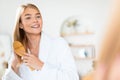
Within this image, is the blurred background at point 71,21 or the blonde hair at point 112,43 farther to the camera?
the blurred background at point 71,21

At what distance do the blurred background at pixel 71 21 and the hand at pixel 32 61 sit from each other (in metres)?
0.11

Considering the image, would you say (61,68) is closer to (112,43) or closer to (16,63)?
(16,63)

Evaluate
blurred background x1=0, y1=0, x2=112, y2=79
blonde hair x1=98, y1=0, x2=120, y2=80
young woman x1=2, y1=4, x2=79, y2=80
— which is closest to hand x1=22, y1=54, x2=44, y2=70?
young woman x1=2, y1=4, x2=79, y2=80

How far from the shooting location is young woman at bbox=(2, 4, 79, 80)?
107 cm

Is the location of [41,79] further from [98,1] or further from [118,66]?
[118,66]

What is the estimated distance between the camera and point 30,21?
108cm

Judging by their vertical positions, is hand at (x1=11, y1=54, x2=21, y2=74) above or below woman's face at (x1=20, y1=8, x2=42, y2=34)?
below

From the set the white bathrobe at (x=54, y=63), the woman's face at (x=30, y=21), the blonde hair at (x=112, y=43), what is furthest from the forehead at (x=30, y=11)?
the blonde hair at (x=112, y=43)

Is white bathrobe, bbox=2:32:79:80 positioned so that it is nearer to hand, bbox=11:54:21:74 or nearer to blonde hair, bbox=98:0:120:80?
hand, bbox=11:54:21:74

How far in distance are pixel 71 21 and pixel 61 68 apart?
1.07ft

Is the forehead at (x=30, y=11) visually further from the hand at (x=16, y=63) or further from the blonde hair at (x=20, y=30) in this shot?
the hand at (x=16, y=63)

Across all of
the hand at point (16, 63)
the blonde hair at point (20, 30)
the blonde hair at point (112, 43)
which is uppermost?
the blonde hair at point (112, 43)

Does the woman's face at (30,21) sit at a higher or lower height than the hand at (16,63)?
higher

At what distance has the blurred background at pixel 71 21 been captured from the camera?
1142 millimetres
